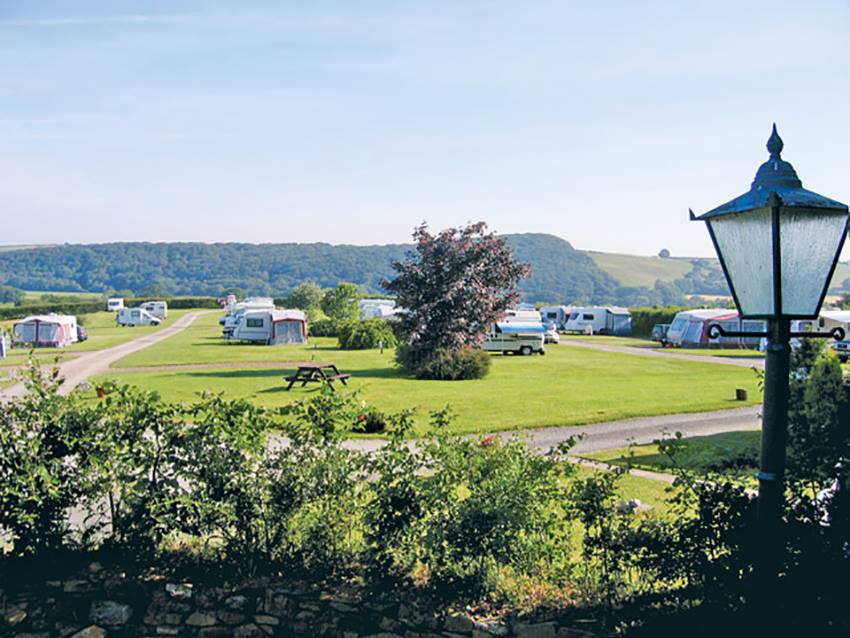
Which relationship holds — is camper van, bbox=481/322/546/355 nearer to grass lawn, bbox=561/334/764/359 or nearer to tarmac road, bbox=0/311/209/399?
grass lawn, bbox=561/334/764/359

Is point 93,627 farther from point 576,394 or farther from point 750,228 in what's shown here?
point 576,394

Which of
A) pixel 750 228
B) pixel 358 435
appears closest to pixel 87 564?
pixel 750 228

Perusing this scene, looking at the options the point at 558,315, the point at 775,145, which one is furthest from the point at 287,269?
the point at 775,145

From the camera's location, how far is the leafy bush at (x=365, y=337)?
117 ft

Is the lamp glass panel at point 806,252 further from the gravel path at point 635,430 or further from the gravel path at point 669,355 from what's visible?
the gravel path at point 669,355

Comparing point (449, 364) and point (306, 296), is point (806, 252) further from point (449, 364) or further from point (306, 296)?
point (306, 296)

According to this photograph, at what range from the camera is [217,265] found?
5856 inches

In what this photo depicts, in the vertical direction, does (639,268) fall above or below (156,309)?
above

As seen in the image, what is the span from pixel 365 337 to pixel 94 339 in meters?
16.3

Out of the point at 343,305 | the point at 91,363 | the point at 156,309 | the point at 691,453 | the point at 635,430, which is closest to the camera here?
the point at 691,453

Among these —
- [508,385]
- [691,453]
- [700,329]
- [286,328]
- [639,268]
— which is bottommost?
[508,385]

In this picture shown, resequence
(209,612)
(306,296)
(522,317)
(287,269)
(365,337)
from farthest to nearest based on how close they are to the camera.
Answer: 1. (287,269)
2. (306,296)
3. (365,337)
4. (522,317)
5. (209,612)

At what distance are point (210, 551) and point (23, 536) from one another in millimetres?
1168

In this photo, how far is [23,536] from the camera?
15.8ft
